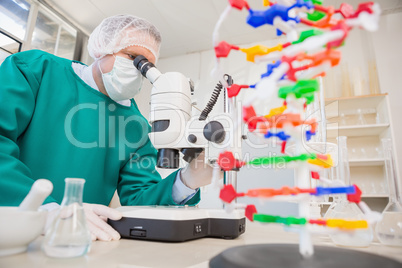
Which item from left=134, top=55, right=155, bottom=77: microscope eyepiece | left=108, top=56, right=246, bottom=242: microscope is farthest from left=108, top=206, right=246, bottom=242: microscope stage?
left=134, top=55, right=155, bottom=77: microscope eyepiece

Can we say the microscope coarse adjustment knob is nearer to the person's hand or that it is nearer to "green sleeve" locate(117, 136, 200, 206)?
the person's hand

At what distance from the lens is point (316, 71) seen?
1.02 ft

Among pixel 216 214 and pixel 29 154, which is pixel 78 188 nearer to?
pixel 216 214

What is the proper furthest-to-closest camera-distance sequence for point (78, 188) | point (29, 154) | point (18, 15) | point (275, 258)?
point (18, 15) → point (29, 154) → point (78, 188) → point (275, 258)

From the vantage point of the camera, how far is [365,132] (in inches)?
98.3

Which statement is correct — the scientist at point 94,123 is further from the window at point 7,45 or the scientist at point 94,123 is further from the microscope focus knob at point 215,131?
the window at point 7,45

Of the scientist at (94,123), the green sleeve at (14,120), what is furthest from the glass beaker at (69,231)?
the scientist at (94,123)

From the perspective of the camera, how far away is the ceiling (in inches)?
109

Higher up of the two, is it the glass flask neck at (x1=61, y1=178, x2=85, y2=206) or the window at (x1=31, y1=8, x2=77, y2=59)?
the window at (x1=31, y1=8, x2=77, y2=59)

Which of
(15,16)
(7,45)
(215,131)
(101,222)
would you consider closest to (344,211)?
(215,131)

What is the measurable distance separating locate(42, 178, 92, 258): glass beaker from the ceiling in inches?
98.1

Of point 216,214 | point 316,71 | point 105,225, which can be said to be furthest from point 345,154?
point 105,225

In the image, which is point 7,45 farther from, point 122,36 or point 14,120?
point 14,120

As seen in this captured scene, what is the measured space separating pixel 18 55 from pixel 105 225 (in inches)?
30.7
